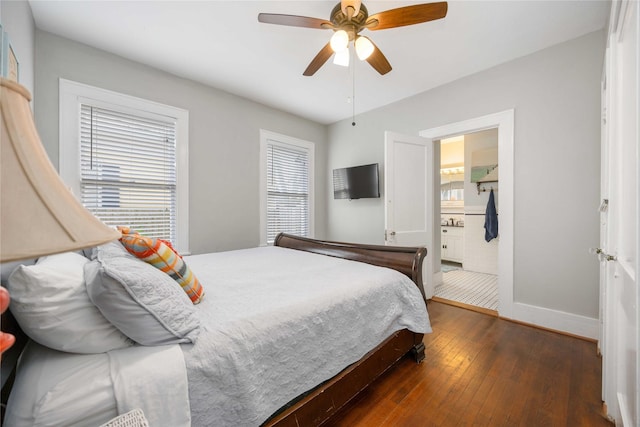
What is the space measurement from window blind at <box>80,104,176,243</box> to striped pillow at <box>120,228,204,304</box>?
187 cm

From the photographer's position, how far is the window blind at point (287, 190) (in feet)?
12.9

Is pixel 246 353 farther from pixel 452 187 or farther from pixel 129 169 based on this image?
pixel 452 187

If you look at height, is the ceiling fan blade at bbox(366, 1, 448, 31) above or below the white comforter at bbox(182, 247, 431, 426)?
above

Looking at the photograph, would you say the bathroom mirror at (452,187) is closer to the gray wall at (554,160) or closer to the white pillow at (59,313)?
the gray wall at (554,160)

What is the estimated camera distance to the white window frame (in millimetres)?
2312

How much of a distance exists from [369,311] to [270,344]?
68 centimetres

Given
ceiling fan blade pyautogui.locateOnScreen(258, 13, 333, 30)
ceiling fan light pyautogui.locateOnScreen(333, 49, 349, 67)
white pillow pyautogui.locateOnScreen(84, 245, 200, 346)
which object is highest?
ceiling fan blade pyautogui.locateOnScreen(258, 13, 333, 30)

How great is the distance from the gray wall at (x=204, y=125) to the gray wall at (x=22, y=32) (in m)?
0.20

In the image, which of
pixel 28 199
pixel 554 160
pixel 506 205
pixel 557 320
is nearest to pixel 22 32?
pixel 28 199

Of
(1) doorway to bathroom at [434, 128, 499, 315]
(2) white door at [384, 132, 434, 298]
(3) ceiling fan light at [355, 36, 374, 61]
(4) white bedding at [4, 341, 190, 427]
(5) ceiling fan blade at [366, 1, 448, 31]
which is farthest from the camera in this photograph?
(1) doorway to bathroom at [434, 128, 499, 315]

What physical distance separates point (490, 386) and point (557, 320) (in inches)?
53.2

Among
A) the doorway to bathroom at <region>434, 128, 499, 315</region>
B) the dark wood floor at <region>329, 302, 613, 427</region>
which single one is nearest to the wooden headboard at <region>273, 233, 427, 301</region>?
the dark wood floor at <region>329, 302, 613, 427</region>

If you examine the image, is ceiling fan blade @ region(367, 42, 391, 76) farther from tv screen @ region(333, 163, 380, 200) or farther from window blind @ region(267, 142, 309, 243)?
window blind @ region(267, 142, 309, 243)

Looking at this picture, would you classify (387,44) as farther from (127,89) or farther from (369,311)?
(127,89)
